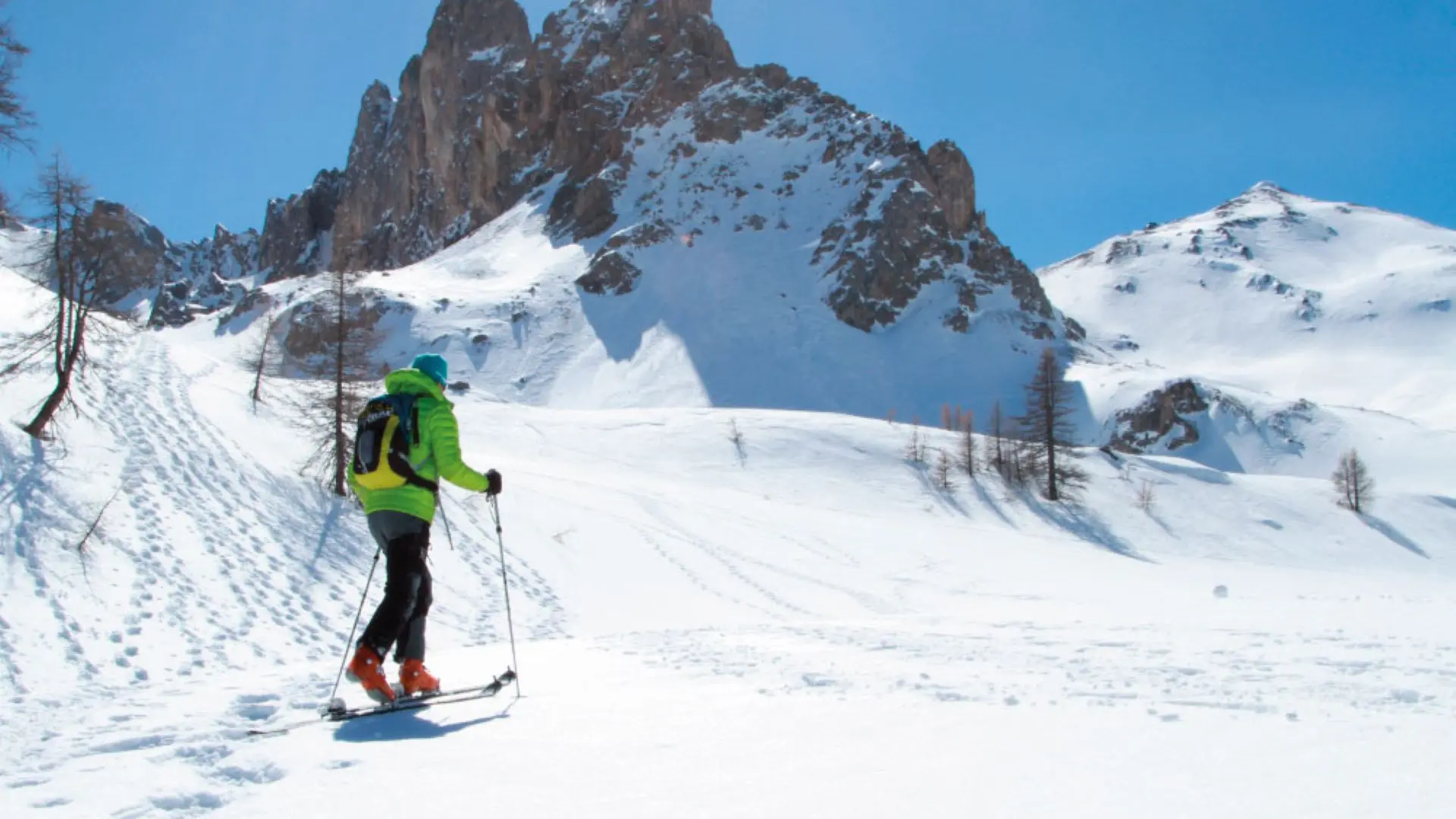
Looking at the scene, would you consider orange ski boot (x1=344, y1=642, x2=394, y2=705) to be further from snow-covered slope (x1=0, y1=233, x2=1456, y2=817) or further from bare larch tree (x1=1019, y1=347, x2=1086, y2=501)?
bare larch tree (x1=1019, y1=347, x2=1086, y2=501)

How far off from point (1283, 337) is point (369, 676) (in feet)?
536

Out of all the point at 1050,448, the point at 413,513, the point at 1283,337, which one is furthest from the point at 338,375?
the point at 1283,337

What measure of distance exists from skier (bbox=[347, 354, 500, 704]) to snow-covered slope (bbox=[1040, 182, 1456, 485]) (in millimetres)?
87026

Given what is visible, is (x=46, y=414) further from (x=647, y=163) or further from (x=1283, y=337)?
(x=1283, y=337)

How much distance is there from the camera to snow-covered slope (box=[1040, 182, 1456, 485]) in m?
84.6

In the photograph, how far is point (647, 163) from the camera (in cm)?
12988

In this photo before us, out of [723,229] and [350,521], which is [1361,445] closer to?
[723,229]

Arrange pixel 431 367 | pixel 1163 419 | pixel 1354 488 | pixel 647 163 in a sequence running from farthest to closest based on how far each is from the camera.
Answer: pixel 647 163 < pixel 1163 419 < pixel 1354 488 < pixel 431 367

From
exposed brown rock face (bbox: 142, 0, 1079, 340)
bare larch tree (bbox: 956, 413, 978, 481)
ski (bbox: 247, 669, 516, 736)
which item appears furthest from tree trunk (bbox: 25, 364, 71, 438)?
exposed brown rock face (bbox: 142, 0, 1079, 340)

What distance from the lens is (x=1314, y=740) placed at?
3682 millimetres

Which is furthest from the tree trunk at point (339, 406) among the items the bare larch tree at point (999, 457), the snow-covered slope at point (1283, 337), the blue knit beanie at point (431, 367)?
the snow-covered slope at point (1283, 337)

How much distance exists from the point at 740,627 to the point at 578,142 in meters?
139

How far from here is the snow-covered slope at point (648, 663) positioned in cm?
338

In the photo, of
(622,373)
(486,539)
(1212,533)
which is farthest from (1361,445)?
(486,539)
